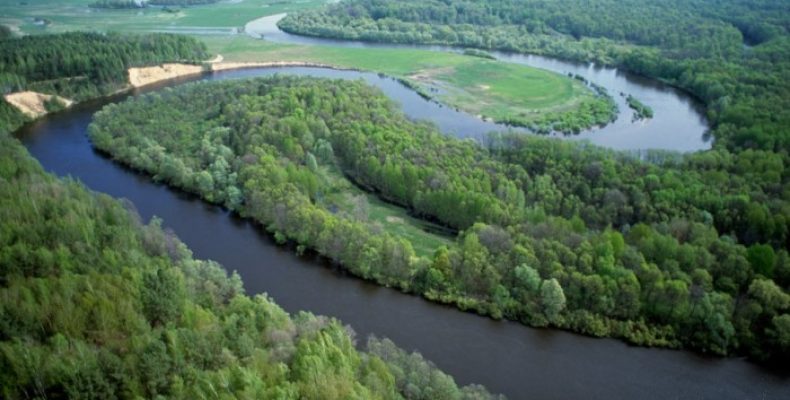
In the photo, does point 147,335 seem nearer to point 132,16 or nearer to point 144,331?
point 144,331

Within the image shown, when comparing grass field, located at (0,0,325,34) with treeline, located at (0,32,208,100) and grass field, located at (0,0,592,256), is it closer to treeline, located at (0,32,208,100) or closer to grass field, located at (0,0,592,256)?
grass field, located at (0,0,592,256)

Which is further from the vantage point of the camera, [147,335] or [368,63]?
[368,63]

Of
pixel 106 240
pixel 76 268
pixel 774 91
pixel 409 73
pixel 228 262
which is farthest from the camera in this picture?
pixel 409 73

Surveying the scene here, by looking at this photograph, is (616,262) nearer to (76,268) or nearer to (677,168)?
(677,168)

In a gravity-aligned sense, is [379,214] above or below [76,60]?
below

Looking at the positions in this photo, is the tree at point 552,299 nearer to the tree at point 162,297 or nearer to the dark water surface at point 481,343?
the dark water surface at point 481,343

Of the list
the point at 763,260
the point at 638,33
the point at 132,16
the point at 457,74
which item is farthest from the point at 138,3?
the point at 763,260

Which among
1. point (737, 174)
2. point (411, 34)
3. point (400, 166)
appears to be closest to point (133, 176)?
point (400, 166)
